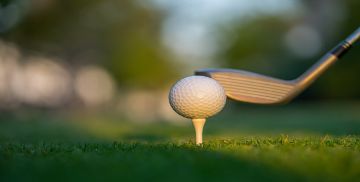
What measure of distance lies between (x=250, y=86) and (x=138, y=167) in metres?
1.86

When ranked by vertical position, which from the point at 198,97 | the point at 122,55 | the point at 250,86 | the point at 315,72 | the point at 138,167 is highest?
the point at 122,55

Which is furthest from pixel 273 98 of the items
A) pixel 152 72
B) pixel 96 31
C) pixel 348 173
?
pixel 152 72

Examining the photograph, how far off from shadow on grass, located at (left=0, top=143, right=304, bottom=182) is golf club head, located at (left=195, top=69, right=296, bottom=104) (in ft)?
3.11

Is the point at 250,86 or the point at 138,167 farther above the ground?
the point at 250,86

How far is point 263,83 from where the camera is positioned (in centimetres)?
460

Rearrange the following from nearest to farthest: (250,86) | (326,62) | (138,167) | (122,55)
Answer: (138,167)
(250,86)
(326,62)
(122,55)

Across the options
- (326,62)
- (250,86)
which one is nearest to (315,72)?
(326,62)

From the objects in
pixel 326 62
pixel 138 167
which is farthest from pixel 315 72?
pixel 138 167

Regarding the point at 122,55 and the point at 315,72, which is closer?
the point at 315,72

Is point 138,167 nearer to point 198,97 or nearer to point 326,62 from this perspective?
point 198,97

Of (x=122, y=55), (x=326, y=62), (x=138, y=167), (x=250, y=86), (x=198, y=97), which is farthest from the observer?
(x=122, y=55)

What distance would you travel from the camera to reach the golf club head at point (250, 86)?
4480 mm

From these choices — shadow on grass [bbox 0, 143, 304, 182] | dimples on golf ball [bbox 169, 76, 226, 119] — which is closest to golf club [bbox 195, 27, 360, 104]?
dimples on golf ball [bbox 169, 76, 226, 119]

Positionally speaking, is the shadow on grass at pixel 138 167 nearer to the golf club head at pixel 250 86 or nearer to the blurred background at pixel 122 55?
A: the golf club head at pixel 250 86
